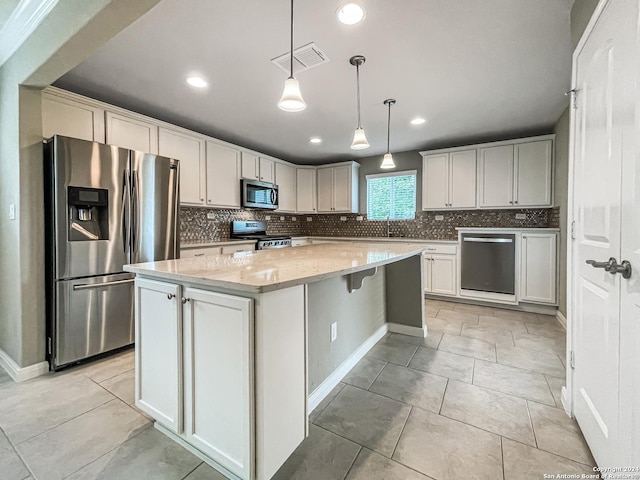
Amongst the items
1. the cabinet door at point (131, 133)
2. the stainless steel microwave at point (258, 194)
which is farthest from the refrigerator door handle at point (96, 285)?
the stainless steel microwave at point (258, 194)

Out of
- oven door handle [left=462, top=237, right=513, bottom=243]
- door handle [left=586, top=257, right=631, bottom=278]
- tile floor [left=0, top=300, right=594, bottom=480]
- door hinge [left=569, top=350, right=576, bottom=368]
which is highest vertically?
oven door handle [left=462, top=237, right=513, bottom=243]

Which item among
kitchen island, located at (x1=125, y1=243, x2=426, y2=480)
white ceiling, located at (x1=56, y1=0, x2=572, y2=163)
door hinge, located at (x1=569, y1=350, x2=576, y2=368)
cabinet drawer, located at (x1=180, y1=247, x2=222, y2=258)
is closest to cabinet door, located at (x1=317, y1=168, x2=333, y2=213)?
white ceiling, located at (x1=56, y1=0, x2=572, y2=163)

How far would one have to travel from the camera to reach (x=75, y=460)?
131 cm

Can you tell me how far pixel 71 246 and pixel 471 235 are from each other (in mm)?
4469

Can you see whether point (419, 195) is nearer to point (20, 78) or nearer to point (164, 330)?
point (164, 330)

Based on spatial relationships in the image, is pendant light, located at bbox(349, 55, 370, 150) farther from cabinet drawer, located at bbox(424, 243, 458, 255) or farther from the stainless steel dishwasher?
the stainless steel dishwasher

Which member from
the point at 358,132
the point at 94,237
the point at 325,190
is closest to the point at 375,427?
the point at 358,132

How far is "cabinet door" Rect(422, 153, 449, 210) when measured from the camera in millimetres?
4289

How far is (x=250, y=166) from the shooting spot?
171 inches

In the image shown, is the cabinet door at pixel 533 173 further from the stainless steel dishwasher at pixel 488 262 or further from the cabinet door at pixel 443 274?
the cabinet door at pixel 443 274

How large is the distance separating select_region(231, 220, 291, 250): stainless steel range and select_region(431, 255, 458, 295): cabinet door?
7.70ft

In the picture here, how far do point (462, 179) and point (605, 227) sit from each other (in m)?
3.19

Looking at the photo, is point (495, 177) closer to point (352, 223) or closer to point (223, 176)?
point (352, 223)

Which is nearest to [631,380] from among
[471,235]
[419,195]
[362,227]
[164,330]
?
[164,330]
